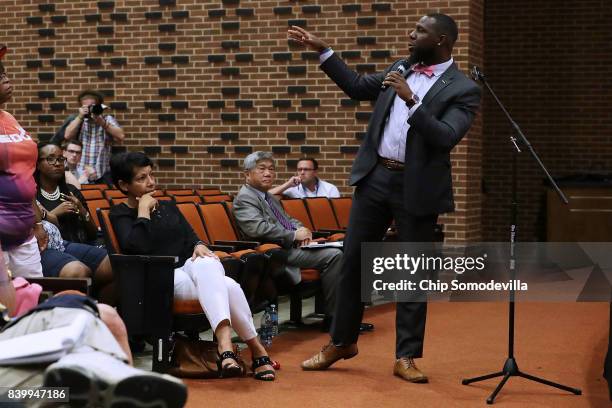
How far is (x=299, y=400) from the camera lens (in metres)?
4.23

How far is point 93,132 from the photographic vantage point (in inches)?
359

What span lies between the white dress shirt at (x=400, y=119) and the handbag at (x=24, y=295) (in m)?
1.88

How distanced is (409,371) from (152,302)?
1.30m

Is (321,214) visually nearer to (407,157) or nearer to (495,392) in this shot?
(407,157)

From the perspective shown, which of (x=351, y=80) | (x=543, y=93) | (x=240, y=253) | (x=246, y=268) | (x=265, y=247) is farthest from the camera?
(x=543, y=93)

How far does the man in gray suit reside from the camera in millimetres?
5977

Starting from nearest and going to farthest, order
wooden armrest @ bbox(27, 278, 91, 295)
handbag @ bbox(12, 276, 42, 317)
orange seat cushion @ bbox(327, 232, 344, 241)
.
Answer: handbag @ bbox(12, 276, 42, 317) → wooden armrest @ bbox(27, 278, 91, 295) → orange seat cushion @ bbox(327, 232, 344, 241)

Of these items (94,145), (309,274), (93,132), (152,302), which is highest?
(93,132)

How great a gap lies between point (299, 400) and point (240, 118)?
532 cm

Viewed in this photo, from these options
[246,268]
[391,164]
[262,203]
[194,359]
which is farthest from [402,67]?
[262,203]

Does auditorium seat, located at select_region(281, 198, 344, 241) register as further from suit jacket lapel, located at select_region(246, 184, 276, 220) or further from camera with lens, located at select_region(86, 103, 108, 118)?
camera with lens, located at select_region(86, 103, 108, 118)

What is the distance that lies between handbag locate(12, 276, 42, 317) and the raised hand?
5.54 feet

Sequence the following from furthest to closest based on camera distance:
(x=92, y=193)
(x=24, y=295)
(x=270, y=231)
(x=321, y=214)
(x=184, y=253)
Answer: (x=321, y=214) → (x=92, y=193) → (x=270, y=231) → (x=184, y=253) → (x=24, y=295)

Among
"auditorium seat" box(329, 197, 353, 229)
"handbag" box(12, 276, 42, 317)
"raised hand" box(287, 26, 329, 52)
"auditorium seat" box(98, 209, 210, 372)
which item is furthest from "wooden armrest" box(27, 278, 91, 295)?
"auditorium seat" box(329, 197, 353, 229)
